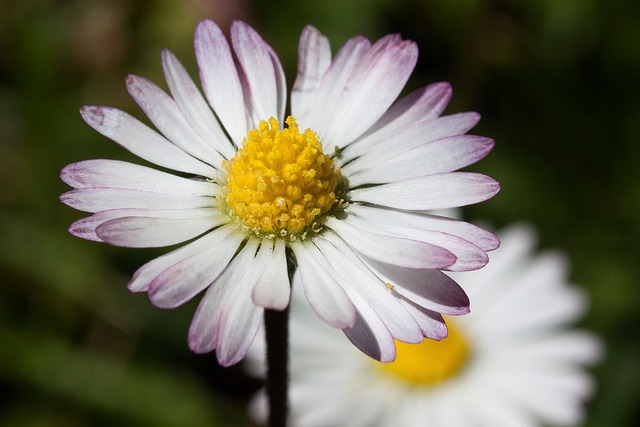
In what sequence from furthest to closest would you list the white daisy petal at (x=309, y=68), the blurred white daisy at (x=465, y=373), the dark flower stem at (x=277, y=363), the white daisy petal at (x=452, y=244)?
the blurred white daisy at (x=465, y=373), the white daisy petal at (x=309, y=68), the dark flower stem at (x=277, y=363), the white daisy petal at (x=452, y=244)

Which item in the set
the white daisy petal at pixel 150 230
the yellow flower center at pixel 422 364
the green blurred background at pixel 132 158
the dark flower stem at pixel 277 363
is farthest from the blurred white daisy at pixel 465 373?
the white daisy petal at pixel 150 230

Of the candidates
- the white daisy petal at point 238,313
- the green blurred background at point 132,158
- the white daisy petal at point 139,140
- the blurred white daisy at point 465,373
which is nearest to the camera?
the white daisy petal at point 238,313

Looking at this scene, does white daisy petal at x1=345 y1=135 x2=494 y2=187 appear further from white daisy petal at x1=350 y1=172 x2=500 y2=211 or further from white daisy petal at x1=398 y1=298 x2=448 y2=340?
white daisy petal at x1=398 y1=298 x2=448 y2=340

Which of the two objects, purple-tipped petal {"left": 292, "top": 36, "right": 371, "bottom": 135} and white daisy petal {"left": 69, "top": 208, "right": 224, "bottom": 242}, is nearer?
white daisy petal {"left": 69, "top": 208, "right": 224, "bottom": 242}

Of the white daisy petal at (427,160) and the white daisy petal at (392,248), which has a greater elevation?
the white daisy petal at (427,160)

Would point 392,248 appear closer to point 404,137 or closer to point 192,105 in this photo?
point 404,137

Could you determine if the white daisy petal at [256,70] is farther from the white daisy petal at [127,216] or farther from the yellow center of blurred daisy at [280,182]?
the white daisy petal at [127,216]

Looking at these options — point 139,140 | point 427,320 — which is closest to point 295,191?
point 139,140

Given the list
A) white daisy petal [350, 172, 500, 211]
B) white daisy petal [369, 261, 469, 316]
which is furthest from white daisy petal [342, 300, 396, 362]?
white daisy petal [350, 172, 500, 211]
